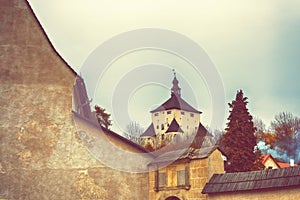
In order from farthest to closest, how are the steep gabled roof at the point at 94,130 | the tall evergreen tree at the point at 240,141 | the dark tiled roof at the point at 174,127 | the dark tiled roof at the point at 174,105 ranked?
1. the dark tiled roof at the point at 174,105
2. the dark tiled roof at the point at 174,127
3. the tall evergreen tree at the point at 240,141
4. the steep gabled roof at the point at 94,130

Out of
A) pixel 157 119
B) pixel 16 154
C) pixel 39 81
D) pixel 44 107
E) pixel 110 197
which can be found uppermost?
pixel 157 119

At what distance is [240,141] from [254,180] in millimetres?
12609

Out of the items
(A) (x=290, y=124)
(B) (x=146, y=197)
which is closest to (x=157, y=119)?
(A) (x=290, y=124)

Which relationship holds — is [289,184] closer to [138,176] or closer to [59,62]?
[138,176]

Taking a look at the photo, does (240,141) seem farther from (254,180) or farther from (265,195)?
(265,195)

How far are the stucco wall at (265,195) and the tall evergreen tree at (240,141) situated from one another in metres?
11.1

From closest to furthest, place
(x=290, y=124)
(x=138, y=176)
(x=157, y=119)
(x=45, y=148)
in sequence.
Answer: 1. (x=45, y=148)
2. (x=138, y=176)
3. (x=290, y=124)
4. (x=157, y=119)

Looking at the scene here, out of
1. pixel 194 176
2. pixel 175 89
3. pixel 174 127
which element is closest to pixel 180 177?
pixel 194 176

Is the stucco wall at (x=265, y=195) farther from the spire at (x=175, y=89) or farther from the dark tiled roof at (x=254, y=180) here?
the spire at (x=175, y=89)

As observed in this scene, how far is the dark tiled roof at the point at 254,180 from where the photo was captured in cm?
1099

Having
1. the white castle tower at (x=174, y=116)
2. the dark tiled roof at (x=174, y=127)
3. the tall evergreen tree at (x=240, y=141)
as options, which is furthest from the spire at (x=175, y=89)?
the tall evergreen tree at (x=240, y=141)

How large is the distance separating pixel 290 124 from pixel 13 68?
5066 cm

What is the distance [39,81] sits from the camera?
13.1 meters

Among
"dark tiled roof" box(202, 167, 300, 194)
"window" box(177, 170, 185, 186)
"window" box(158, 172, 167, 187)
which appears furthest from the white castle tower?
"dark tiled roof" box(202, 167, 300, 194)
